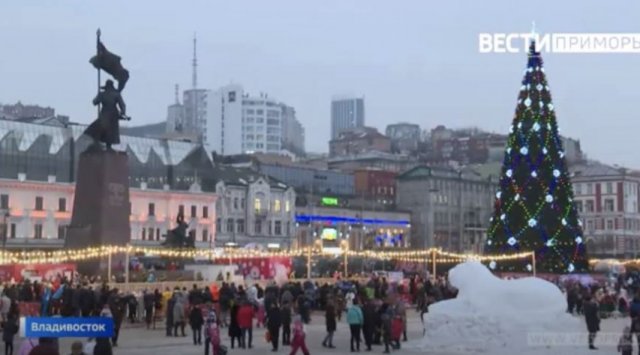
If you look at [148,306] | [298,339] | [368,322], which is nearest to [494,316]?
[368,322]

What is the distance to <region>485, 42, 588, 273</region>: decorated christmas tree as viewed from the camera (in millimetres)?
50094

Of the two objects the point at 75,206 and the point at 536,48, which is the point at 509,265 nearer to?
the point at 536,48

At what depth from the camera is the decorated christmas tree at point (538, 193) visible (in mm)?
50094

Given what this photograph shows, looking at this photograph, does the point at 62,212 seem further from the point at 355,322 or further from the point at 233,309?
the point at 355,322

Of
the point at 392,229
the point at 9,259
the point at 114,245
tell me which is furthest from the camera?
the point at 392,229

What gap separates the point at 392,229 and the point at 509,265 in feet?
213

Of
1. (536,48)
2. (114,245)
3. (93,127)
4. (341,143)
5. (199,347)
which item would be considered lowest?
(199,347)

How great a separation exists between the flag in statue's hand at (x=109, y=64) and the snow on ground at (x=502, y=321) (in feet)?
69.2

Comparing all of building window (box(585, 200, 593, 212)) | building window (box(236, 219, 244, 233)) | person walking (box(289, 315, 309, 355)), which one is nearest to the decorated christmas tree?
person walking (box(289, 315, 309, 355))

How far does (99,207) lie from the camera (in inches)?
1581

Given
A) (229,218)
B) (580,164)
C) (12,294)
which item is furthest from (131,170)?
(580,164)

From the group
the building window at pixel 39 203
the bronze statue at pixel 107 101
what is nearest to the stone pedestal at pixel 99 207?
the bronze statue at pixel 107 101

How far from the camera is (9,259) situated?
Answer: 148 ft

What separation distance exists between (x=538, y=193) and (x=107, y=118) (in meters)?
21.3
